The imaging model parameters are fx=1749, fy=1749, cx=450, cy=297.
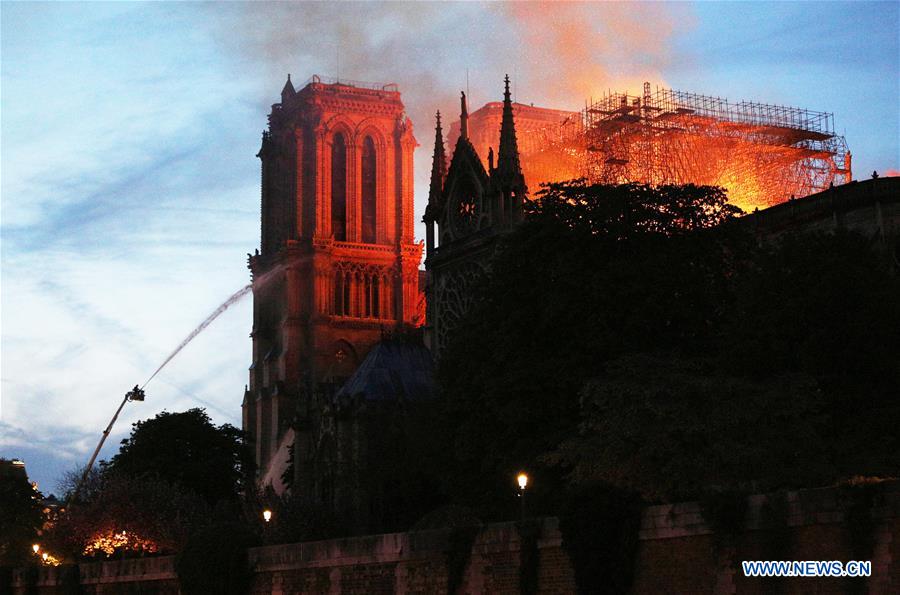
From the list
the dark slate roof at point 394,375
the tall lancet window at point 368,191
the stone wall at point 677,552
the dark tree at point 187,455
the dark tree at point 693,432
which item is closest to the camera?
the stone wall at point 677,552

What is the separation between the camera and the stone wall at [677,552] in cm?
2730

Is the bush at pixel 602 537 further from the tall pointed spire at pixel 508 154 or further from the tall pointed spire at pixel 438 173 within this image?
the tall pointed spire at pixel 438 173

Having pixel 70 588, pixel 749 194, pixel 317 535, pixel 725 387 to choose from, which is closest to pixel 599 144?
pixel 749 194

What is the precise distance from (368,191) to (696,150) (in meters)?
36.4

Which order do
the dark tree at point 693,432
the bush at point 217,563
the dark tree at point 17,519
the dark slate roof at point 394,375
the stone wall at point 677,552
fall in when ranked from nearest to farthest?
the stone wall at point 677,552, the dark tree at point 693,432, the bush at point 217,563, the dark slate roof at point 394,375, the dark tree at point 17,519

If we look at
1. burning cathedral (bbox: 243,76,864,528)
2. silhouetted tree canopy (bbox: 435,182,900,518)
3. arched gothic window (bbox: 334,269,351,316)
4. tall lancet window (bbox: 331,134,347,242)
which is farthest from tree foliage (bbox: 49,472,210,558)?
tall lancet window (bbox: 331,134,347,242)

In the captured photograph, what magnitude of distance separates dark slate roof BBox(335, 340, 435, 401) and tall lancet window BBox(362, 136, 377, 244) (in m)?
29.7

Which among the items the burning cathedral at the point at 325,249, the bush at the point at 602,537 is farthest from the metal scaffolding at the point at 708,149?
the bush at the point at 602,537

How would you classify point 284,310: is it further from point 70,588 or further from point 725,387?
point 725,387

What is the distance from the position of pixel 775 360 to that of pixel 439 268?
3334cm

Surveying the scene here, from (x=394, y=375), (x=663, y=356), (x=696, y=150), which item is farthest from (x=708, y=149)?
(x=663, y=356)

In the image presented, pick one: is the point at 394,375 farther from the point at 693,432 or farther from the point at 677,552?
the point at 677,552

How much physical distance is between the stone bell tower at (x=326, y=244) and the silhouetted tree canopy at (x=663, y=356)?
50287mm

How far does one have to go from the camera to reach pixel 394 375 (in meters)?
74.8
